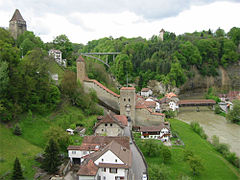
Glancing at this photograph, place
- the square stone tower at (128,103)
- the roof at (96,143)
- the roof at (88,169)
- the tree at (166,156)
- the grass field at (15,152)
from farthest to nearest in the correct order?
the square stone tower at (128,103) < the tree at (166,156) < the roof at (96,143) < the grass field at (15,152) < the roof at (88,169)

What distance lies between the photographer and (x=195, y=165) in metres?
21.2

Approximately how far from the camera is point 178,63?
67.6 metres

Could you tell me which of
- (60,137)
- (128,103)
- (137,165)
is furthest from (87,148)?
(128,103)

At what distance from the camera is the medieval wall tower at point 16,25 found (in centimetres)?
4338

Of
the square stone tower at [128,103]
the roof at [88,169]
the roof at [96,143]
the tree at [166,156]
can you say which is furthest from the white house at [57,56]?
the roof at [88,169]

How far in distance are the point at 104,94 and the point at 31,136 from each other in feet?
54.1

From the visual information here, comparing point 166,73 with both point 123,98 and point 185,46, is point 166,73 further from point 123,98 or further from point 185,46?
point 123,98

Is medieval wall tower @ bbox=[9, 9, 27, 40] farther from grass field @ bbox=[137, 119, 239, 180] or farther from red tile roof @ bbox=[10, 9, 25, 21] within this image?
grass field @ bbox=[137, 119, 239, 180]

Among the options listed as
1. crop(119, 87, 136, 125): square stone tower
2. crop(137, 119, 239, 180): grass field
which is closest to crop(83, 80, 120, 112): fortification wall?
crop(119, 87, 136, 125): square stone tower

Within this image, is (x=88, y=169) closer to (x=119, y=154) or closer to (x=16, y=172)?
(x=119, y=154)

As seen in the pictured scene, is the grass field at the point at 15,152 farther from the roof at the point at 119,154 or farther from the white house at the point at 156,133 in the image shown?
the white house at the point at 156,133

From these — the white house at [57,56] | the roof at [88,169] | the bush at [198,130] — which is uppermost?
the white house at [57,56]

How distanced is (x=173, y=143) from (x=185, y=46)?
178 feet

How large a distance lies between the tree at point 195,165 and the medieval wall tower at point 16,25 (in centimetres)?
4019
